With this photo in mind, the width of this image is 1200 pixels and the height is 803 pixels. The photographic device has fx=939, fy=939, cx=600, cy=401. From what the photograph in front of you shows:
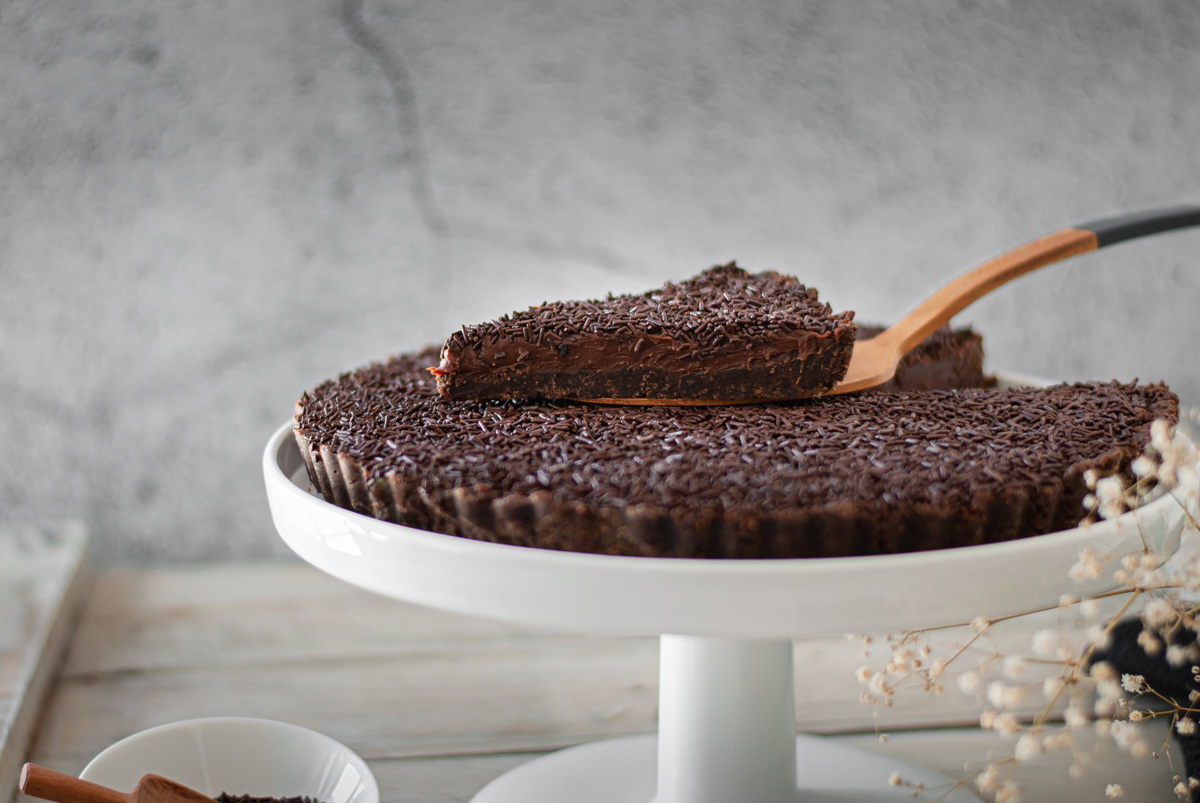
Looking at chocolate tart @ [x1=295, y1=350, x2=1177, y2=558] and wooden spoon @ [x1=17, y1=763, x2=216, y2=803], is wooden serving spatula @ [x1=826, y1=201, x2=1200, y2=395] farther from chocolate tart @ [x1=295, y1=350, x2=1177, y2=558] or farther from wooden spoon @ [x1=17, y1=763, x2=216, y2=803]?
wooden spoon @ [x1=17, y1=763, x2=216, y2=803]

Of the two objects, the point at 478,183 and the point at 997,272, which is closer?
the point at 997,272

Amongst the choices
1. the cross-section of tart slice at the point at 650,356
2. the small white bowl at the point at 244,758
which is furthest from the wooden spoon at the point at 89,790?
the cross-section of tart slice at the point at 650,356

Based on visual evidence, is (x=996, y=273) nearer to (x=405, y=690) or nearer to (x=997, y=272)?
(x=997, y=272)

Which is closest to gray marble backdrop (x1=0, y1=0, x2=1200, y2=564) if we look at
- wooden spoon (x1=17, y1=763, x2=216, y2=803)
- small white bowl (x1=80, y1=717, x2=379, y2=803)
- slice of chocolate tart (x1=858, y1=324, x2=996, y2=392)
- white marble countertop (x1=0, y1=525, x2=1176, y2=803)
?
white marble countertop (x1=0, y1=525, x2=1176, y2=803)

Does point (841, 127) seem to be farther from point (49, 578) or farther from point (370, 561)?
point (49, 578)

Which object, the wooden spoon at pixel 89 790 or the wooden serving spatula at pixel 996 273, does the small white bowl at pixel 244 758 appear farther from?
the wooden serving spatula at pixel 996 273

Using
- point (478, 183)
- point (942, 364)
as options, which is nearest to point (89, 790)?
point (942, 364)
